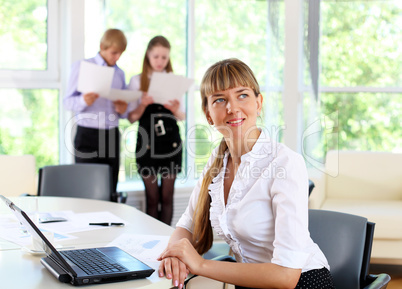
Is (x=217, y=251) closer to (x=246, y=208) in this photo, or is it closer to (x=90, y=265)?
(x=246, y=208)

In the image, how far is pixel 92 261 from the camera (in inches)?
60.0

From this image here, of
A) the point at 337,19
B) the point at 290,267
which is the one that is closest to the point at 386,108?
the point at 337,19

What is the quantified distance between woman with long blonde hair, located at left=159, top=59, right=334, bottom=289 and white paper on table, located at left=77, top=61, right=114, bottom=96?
194 centimetres

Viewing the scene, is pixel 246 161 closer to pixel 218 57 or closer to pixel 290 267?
pixel 290 267

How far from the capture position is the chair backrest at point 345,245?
5.94ft

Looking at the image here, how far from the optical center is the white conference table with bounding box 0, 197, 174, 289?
140 centimetres

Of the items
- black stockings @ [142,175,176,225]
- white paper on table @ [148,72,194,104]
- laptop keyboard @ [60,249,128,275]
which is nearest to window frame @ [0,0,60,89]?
white paper on table @ [148,72,194,104]

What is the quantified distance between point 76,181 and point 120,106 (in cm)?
94

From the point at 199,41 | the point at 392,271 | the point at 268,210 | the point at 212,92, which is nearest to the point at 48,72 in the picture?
the point at 199,41

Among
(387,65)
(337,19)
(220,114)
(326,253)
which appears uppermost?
(337,19)

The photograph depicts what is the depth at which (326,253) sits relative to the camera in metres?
1.89

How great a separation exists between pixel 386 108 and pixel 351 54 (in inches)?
24.2

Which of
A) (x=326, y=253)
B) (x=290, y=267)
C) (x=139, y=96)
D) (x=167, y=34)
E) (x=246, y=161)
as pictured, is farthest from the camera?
(x=167, y=34)

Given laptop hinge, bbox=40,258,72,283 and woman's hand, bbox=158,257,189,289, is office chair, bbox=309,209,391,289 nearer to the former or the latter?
woman's hand, bbox=158,257,189,289
